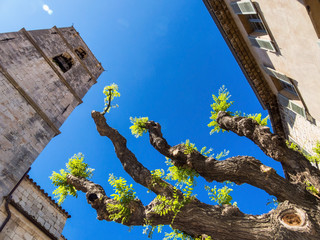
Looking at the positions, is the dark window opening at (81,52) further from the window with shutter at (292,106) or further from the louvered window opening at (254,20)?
the window with shutter at (292,106)

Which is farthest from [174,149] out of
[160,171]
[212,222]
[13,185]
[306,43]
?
[13,185]

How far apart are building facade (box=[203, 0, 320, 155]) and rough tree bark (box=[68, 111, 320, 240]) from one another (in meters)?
2.12

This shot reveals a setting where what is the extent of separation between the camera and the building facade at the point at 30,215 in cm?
701

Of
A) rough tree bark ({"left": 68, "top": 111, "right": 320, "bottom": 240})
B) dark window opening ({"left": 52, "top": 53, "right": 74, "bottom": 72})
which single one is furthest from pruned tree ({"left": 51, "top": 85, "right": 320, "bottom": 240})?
dark window opening ({"left": 52, "top": 53, "right": 74, "bottom": 72})

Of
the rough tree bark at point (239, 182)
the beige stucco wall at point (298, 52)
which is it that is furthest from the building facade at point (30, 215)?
the beige stucco wall at point (298, 52)

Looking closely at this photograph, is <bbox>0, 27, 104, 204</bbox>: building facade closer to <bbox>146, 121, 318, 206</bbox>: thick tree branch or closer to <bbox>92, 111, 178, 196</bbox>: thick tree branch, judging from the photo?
<bbox>92, 111, 178, 196</bbox>: thick tree branch

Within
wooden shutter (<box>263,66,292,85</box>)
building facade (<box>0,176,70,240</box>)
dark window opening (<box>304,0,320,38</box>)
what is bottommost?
building facade (<box>0,176,70,240</box>)

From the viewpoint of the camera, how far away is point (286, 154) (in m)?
5.96

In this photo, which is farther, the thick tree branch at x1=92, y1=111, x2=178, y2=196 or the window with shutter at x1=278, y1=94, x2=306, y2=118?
the window with shutter at x1=278, y1=94, x2=306, y2=118

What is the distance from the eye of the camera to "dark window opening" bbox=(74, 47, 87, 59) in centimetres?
1614

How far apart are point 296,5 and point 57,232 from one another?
1087 centimetres

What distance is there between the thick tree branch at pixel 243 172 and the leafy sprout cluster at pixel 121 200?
1678 mm

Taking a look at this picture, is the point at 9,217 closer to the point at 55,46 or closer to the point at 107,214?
the point at 107,214

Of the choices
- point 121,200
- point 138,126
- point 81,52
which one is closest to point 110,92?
point 138,126
